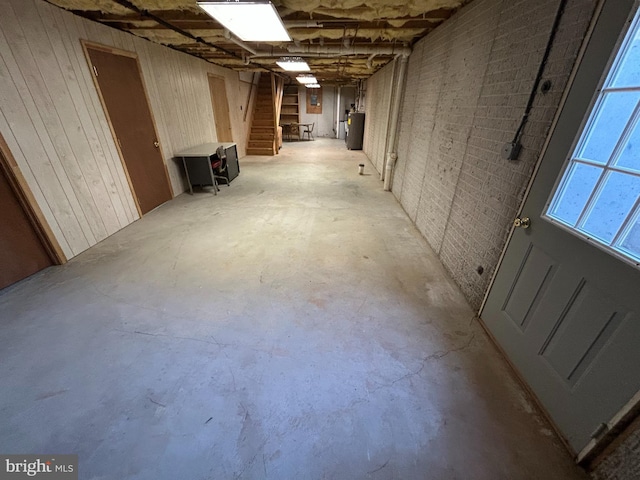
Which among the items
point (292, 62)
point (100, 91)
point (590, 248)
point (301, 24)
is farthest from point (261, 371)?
point (292, 62)

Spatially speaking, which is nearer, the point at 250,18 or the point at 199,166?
the point at 250,18

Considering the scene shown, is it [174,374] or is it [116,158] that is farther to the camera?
[116,158]

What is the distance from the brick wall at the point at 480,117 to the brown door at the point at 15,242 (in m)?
4.21

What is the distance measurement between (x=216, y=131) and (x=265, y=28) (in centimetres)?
434

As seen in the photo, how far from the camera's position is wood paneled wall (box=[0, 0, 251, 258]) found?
231 centimetres

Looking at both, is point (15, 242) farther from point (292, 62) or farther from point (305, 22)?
point (292, 62)

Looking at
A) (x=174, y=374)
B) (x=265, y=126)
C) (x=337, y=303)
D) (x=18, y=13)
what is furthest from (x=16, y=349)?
(x=265, y=126)

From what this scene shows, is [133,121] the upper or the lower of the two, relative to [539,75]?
lower

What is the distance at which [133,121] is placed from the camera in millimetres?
3680

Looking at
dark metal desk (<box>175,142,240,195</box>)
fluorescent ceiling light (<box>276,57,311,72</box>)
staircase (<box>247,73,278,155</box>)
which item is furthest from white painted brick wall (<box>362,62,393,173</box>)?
dark metal desk (<box>175,142,240,195</box>)

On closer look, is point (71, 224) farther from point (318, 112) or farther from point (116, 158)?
point (318, 112)

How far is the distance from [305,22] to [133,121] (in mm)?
2764

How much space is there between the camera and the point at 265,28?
2.64 m

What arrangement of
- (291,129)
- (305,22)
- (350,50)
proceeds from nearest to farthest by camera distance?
(305,22)
(350,50)
(291,129)
